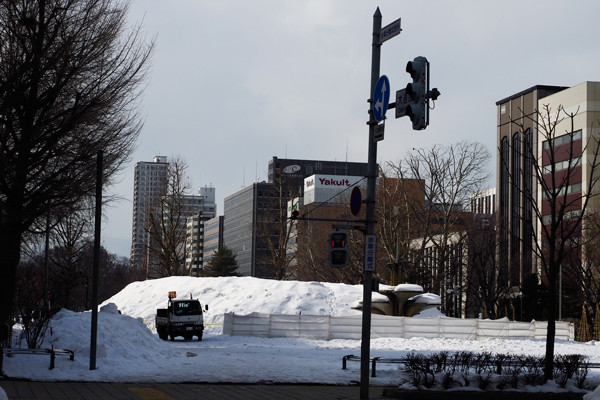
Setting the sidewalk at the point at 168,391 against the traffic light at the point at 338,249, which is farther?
the sidewalk at the point at 168,391

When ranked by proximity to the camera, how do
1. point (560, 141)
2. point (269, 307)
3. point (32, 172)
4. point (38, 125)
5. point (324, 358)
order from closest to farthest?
1. point (38, 125)
2. point (32, 172)
3. point (324, 358)
4. point (269, 307)
5. point (560, 141)

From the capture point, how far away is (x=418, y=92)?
13.9 meters

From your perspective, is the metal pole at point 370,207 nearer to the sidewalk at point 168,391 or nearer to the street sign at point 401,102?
the sidewalk at point 168,391

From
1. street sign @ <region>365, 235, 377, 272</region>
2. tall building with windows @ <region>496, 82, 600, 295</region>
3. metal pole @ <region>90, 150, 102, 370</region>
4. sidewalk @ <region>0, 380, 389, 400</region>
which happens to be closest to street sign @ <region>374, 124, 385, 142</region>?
street sign @ <region>365, 235, 377, 272</region>

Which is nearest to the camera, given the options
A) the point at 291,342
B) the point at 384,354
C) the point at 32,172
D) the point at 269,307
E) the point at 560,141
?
the point at 32,172

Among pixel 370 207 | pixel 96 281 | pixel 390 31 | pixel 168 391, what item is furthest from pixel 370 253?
pixel 96 281

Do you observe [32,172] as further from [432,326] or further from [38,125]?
[432,326]

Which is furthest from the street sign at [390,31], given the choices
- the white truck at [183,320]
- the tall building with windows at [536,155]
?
the tall building with windows at [536,155]

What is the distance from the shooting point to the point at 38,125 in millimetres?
21297

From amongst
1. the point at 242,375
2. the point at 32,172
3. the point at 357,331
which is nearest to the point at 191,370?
the point at 242,375

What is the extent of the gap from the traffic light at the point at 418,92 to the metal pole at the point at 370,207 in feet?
7.88

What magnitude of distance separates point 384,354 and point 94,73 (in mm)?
16593

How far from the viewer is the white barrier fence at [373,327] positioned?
4456 cm

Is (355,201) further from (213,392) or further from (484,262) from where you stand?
(484,262)
